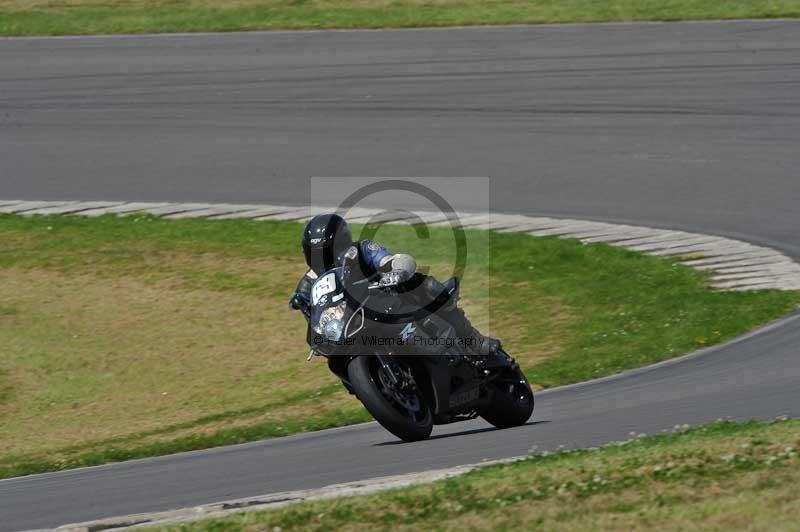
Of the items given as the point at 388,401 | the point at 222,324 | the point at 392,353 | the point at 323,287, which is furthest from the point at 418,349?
the point at 222,324

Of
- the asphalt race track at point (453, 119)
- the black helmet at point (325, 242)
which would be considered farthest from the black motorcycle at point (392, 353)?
the asphalt race track at point (453, 119)

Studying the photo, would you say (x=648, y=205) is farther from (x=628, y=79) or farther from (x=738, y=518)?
(x=738, y=518)

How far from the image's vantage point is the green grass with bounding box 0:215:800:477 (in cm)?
1132

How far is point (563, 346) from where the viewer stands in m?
12.4

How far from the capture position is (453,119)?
20.6 m

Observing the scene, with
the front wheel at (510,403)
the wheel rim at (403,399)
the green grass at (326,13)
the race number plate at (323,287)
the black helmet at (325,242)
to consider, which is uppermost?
the green grass at (326,13)

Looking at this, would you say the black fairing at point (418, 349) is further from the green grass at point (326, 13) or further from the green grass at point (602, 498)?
the green grass at point (326, 13)

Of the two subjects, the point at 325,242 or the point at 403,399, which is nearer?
the point at 403,399

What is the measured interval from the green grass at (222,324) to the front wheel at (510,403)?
1.63 m

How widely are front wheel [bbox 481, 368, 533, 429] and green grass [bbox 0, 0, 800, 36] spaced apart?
1563cm

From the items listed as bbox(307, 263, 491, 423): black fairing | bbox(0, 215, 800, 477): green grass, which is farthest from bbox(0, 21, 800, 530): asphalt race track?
bbox(307, 263, 491, 423): black fairing

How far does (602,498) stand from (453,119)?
14.5 m

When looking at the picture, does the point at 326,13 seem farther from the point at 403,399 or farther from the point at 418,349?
the point at 403,399

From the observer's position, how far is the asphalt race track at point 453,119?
17.4 meters
